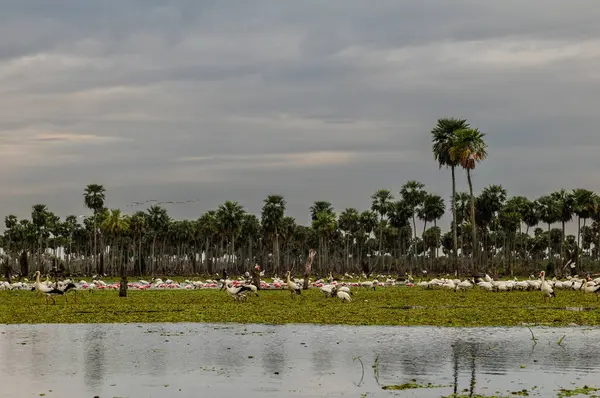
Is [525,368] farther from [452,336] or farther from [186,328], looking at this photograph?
[186,328]

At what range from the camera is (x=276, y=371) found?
26.5m

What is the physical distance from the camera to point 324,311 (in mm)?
48375

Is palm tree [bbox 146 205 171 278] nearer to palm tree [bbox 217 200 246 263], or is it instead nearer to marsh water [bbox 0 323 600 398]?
palm tree [bbox 217 200 246 263]

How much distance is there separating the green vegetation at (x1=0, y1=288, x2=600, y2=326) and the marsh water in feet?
12.2

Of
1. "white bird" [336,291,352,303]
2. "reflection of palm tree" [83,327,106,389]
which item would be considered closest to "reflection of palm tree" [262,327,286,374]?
"reflection of palm tree" [83,327,106,389]

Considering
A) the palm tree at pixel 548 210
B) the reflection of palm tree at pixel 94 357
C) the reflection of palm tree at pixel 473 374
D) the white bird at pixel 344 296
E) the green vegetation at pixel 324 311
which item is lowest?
the reflection of palm tree at pixel 94 357

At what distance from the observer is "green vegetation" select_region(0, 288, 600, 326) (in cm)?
4312

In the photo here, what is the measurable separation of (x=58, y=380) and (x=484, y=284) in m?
53.4

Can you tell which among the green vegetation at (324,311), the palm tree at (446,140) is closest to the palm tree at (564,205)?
the palm tree at (446,140)

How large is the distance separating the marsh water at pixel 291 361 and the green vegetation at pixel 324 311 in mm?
3713

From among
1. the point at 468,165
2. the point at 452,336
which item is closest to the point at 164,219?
the point at 468,165

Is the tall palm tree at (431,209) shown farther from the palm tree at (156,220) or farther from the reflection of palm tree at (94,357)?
the reflection of palm tree at (94,357)

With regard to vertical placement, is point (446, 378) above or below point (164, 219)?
Result: below

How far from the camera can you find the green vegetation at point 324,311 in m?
43.1
